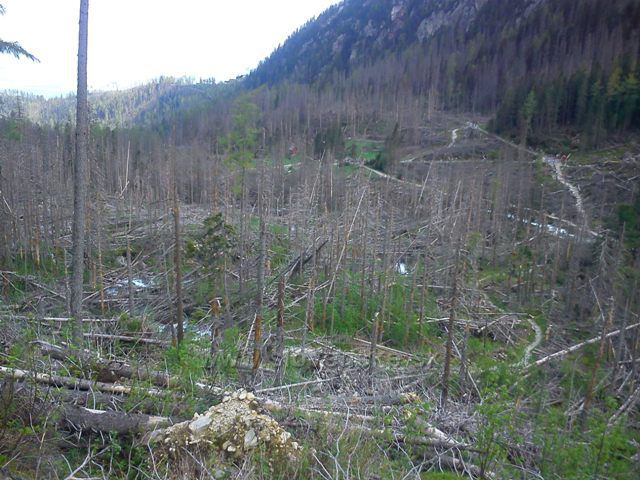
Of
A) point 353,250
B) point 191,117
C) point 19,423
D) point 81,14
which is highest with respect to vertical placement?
point 191,117

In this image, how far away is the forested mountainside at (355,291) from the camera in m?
4.31

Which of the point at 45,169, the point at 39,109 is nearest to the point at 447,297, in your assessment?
the point at 45,169

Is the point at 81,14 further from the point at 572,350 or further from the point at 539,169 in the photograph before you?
the point at 539,169

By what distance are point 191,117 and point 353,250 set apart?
59.7 meters

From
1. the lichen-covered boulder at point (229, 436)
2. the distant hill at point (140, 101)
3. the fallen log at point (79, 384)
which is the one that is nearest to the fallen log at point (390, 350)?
the lichen-covered boulder at point (229, 436)

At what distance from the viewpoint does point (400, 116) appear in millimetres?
55781

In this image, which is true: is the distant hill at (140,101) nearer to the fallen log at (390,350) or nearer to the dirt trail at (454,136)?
the dirt trail at (454,136)

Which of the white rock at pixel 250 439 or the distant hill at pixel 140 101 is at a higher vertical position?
the distant hill at pixel 140 101

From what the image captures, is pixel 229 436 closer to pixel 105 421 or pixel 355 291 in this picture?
pixel 105 421

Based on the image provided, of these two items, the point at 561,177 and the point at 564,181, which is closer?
the point at 564,181

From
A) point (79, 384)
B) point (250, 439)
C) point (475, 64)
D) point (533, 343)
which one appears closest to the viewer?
point (250, 439)

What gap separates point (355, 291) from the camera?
18.8 m

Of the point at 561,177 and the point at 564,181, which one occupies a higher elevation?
the point at 561,177

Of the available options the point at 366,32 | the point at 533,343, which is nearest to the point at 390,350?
the point at 533,343
